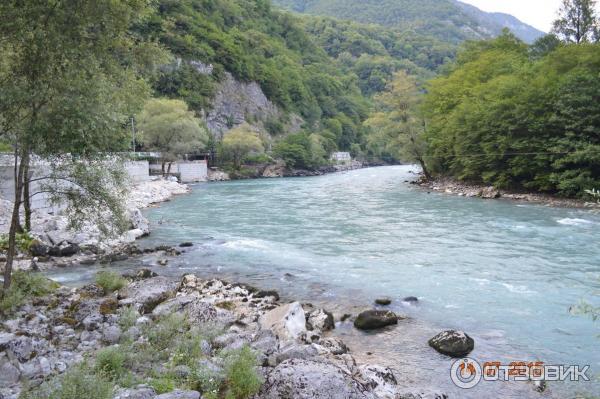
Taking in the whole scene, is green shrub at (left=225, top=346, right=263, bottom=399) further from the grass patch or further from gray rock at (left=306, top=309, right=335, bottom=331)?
the grass patch

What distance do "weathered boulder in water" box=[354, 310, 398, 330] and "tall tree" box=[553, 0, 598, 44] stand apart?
51940 mm

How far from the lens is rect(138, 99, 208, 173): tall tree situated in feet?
194

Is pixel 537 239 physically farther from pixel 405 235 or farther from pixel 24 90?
pixel 24 90

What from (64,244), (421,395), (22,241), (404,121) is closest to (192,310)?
(421,395)

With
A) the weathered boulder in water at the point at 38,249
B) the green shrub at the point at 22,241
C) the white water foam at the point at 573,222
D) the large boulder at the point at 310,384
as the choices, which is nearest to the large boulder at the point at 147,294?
the large boulder at the point at 310,384

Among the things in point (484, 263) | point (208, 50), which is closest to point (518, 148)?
point (484, 263)

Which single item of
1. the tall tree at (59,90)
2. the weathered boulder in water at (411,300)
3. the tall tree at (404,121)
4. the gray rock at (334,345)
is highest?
the tall tree at (404,121)

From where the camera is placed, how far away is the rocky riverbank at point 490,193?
A: 28.2 metres

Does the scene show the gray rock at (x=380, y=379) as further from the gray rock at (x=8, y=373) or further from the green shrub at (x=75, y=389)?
the gray rock at (x=8, y=373)

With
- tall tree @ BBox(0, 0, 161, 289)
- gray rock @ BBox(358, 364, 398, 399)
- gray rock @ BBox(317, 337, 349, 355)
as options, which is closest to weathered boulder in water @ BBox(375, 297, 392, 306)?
gray rock @ BBox(317, 337, 349, 355)

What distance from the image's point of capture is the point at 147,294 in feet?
33.9

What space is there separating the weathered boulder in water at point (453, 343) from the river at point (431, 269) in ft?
0.62

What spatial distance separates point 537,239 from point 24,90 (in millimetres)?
18533

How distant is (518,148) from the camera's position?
32438 millimetres
